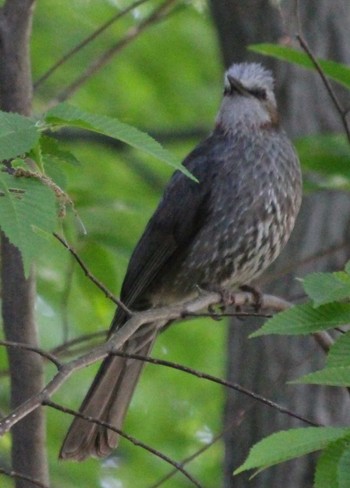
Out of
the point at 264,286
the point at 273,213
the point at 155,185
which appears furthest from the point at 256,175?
the point at 155,185

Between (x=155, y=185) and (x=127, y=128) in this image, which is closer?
(x=127, y=128)

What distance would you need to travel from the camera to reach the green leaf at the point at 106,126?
245 cm

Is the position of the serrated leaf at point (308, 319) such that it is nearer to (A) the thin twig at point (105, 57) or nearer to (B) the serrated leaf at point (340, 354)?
(B) the serrated leaf at point (340, 354)

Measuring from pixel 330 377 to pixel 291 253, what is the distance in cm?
310

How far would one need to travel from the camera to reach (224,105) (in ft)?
17.0

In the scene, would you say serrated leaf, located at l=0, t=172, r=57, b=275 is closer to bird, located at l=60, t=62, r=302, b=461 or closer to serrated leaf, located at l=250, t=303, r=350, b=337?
serrated leaf, located at l=250, t=303, r=350, b=337

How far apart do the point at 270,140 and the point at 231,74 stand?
0.37 m

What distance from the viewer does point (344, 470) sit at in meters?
2.14

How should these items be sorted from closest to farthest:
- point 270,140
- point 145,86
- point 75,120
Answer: point 75,120 → point 270,140 → point 145,86

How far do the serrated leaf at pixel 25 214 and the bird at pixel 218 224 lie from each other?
221cm

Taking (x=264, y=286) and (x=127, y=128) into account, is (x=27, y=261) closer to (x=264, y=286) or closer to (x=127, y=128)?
(x=127, y=128)

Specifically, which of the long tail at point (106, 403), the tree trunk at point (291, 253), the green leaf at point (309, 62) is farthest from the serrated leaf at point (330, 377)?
the tree trunk at point (291, 253)

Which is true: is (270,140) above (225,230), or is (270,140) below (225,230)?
above

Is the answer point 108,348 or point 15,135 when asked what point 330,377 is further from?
point 15,135
